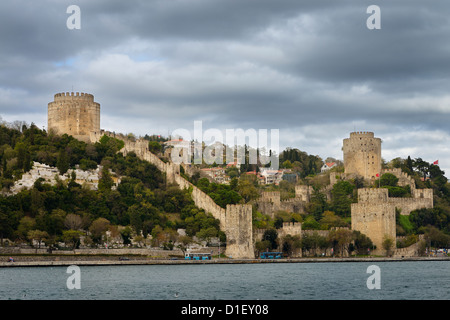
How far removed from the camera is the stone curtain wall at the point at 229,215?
210 ft

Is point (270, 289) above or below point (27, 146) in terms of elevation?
below

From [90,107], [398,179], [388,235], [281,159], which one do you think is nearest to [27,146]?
[90,107]

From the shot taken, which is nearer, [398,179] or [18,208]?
[18,208]

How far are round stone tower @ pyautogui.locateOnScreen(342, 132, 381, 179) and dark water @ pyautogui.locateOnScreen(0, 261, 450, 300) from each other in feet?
101

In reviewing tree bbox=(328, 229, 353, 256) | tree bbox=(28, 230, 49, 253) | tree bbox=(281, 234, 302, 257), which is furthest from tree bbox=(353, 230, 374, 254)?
tree bbox=(28, 230, 49, 253)

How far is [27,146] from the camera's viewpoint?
70.4 meters

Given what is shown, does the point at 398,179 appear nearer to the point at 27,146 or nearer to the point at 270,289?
the point at 27,146

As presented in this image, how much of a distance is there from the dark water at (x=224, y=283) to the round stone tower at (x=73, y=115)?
22836 millimetres

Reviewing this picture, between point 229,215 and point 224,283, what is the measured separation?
65.5 ft

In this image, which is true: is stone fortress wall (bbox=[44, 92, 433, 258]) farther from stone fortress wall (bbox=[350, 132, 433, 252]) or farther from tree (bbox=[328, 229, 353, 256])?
tree (bbox=[328, 229, 353, 256])

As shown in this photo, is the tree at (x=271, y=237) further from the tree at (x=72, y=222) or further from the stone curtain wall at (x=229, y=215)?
the tree at (x=72, y=222)

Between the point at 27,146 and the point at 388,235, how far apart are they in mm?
32145

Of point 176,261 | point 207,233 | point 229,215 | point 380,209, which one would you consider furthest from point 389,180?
point 176,261

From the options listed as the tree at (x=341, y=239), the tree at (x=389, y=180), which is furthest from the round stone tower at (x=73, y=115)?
the tree at (x=389, y=180)
